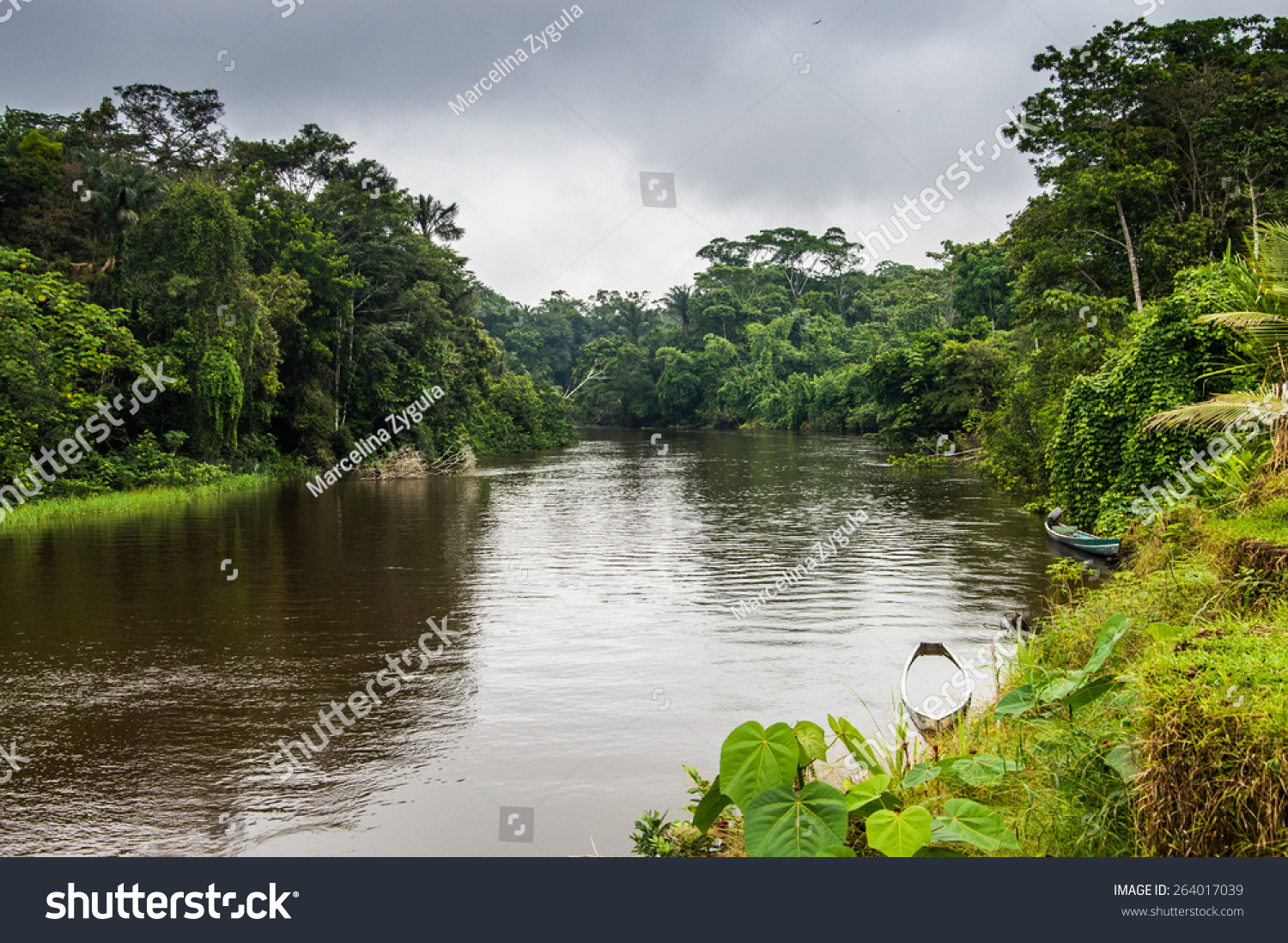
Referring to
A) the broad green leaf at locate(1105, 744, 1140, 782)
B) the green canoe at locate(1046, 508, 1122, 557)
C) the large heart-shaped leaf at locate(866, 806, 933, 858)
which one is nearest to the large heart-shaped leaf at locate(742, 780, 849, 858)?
the large heart-shaped leaf at locate(866, 806, 933, 858)

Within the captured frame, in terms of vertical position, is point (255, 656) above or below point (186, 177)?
below

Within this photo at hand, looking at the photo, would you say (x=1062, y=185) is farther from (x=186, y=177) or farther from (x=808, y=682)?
(x=186, y=177)

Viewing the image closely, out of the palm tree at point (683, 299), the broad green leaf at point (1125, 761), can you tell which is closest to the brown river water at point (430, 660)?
the broad green leaf at point (1125, 761)

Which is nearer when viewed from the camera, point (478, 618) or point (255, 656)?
point (255, 656)

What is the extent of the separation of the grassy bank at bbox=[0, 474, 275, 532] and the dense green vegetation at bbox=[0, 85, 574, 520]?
16.4 inches

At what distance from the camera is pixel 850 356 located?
231 feet

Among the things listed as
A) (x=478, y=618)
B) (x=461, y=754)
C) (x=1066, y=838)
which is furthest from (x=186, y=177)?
(x=1066, y=838)

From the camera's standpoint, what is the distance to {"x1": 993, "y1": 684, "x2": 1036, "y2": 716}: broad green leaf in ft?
14.9

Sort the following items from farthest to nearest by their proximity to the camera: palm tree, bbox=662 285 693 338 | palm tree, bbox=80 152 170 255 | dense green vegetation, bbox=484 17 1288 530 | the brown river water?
palm tree, bbox=662 285 693 338 → palm tree, bbox=80 152 170 255 → dense green vegetation, bbox=484 17 1288 530 → the brown river water

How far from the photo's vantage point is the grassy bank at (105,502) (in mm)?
17750

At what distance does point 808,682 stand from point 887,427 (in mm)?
34017

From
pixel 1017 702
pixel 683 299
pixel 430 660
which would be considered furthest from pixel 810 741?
pixel 683 299

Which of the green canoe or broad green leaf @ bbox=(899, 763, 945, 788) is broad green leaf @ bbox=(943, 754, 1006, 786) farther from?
the green canoe

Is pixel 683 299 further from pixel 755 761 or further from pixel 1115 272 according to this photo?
pixel 755 761
